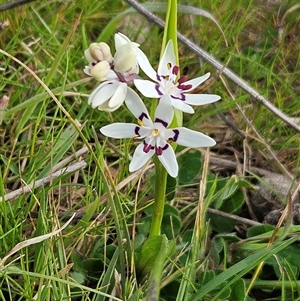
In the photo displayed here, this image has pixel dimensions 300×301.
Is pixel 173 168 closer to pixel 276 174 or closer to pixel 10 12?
pixel 276 174

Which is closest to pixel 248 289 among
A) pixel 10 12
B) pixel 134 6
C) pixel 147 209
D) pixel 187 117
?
pixel 147 209

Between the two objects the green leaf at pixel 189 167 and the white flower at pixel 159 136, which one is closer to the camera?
the white flower at pixel 159 136

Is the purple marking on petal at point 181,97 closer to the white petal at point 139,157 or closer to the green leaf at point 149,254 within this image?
the white petal at point 139,157

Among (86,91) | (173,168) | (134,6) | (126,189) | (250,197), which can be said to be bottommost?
(250,197)

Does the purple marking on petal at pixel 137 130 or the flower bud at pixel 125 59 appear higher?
the flower bud at pixel 125 59

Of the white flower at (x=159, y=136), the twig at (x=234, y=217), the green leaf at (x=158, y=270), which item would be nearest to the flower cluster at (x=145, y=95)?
the white flower at (x=159, y=136)

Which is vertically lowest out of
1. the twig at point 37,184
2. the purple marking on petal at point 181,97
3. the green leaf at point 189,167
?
the green leaf at point 189,167
